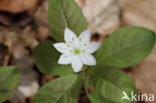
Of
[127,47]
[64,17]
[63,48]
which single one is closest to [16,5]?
[64,17]

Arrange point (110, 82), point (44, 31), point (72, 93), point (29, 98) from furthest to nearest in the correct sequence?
point (44, 31) → point (29, 98) → point (72, 93) → point (110, 82)

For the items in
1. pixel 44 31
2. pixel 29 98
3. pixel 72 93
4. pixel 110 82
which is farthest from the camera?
pixel 44 31

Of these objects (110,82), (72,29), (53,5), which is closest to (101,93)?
(110,82)

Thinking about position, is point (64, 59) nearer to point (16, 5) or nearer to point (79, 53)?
point (79, 53)

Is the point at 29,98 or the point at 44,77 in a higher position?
the point at 44,77

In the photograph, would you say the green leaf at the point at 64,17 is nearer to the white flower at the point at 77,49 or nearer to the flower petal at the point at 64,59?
the white flower at the point at 77,49

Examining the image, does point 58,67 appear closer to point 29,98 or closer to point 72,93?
point 72,93

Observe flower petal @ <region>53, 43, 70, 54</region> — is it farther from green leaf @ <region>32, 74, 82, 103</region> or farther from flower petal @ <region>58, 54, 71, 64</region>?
green leaf @ <region>32, 74, 82, 103</region>

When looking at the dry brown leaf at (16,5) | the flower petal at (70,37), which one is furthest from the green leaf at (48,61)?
the dry brown leaf at (16,5)
